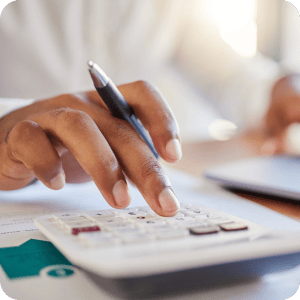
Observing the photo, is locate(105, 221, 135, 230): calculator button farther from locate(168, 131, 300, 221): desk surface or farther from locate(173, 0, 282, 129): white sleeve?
locate(173, 0, 282, 129): white sleeve

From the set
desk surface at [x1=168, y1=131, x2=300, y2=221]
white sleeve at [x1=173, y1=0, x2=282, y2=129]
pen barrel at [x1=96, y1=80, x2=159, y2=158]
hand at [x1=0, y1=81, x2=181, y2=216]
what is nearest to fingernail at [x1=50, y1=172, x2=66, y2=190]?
hand at [x1=0, y1=81, x2=181, y2=216]

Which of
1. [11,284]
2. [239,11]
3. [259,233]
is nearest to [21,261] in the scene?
[11,284]

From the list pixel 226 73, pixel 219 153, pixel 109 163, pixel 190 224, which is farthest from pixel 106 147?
pixel 226 73

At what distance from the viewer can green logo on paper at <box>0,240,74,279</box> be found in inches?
8.2

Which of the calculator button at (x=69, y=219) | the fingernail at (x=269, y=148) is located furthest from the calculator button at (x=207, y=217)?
the fingernail at (x=269, y=148)

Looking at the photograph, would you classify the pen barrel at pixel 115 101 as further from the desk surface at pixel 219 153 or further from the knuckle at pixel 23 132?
the desk surface at pixel 219 153

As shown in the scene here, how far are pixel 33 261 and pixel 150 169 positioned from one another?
0.45 ft

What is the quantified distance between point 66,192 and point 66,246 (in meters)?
0.27

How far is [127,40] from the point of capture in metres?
1.02

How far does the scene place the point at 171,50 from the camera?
1.15 m

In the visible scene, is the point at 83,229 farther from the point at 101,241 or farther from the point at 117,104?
the point at 117,104

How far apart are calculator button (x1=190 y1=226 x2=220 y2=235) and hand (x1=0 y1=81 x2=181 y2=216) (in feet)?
0.15

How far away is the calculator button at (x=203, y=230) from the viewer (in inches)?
9.1

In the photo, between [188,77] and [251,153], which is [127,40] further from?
[251,153]
